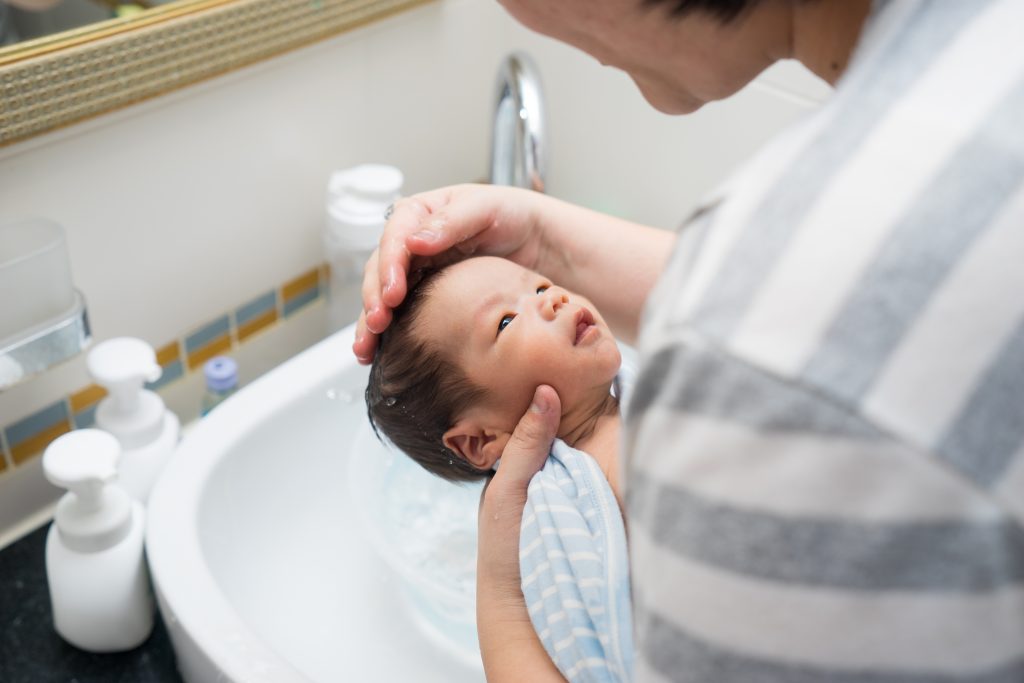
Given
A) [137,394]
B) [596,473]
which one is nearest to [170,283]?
[137,394]

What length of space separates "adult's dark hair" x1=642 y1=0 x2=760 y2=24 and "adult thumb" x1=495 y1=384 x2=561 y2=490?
446 mm

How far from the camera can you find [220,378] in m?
1.13

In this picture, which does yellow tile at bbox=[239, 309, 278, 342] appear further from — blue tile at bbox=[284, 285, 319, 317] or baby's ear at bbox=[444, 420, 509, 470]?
baby's ear at bbox=[444, 420, 509, 470]

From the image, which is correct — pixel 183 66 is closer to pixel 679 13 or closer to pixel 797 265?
pixel 679 13

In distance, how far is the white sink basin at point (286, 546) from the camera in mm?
924

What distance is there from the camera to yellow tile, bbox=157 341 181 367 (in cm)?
116

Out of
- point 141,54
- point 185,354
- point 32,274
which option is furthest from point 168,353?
point 141,54

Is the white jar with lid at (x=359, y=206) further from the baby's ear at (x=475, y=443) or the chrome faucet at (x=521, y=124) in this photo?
the baby's ear at (x=475, y=443)

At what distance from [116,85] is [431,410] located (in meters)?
0.44

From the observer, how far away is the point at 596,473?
0.87 m

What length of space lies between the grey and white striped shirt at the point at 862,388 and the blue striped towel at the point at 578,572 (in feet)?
1.07

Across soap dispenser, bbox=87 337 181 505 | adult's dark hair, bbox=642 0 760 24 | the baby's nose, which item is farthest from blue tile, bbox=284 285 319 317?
adult's dark hair, bbox=642 0 760 24

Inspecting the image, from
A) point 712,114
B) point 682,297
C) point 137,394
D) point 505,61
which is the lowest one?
point 137,394

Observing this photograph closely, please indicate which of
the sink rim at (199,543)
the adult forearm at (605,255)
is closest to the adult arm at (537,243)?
the adult forearm at (605,255)
